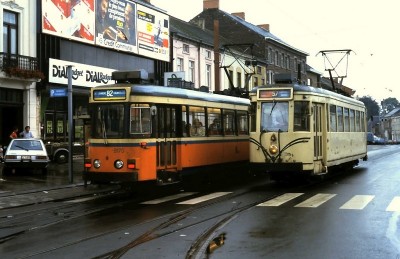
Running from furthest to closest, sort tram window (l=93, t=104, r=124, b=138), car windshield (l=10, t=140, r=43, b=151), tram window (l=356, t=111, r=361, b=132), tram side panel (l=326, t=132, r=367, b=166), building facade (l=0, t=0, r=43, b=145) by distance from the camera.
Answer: building facade (l=0, t=0, r=43, b=145)
tram window (l=356, t=111, r=361, b=132)
car windshield (l=10, t=140, r=43, b=151)
tram side panel (l=326, t=132, r=367, b=166)
tram window (l=93, t=104, r=124, b=138)

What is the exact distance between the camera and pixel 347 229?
28.7ft

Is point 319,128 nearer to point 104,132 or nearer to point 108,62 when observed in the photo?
point 104,132

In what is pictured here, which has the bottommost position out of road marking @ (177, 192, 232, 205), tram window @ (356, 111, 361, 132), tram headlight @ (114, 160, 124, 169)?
road marking @ (177, 192, 232, 205)

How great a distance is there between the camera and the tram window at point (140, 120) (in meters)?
13.3

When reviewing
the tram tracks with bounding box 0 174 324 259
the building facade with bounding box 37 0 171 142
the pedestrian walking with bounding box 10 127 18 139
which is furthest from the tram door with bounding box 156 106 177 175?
the pedestrian walking with bounding box 10 127 18 139

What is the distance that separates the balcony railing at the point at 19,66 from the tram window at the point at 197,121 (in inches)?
414

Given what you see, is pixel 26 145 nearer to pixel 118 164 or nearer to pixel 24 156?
pixel 24 156

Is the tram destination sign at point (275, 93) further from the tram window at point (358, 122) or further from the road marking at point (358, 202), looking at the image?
the tram window at point (358, 122)

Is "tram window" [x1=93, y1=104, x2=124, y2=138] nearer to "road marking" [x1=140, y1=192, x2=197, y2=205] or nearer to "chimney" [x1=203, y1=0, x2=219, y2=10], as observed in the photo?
"road marking" [x1=140, y1=192, x2=197, y2=205]

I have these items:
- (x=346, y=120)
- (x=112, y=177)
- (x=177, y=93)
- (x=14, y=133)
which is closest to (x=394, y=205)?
(x=177, y=93)

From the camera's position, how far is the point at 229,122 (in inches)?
727

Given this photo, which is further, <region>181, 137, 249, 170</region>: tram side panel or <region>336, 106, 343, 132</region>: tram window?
<region>336, 106, 343, 132</region>: tram window

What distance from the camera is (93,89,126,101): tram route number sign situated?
13344 millimetres

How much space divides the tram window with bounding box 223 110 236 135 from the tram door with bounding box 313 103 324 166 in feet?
11.1
